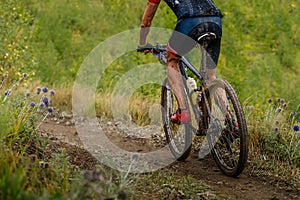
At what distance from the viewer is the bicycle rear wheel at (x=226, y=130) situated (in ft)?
14.5

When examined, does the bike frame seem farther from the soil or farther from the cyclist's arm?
the soil

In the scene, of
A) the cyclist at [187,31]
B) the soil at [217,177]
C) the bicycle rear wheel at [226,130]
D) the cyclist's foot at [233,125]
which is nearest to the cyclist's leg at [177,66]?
the cyclist at [187,31]

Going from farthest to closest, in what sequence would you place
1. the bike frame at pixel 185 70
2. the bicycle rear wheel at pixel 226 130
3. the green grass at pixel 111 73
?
1. the bike frame at pixel 185 70
2. the bicycle rear wheel at pixel 226 130
3. the green grass at pixel 111 73

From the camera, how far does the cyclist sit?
4.57 metres

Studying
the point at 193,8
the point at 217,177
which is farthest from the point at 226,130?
Answer: the point at 193,8

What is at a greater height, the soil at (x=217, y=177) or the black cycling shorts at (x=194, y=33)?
the black cycling shorts at (x=194, y=33)

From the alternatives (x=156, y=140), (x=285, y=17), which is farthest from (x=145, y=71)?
(x=285, y=17)

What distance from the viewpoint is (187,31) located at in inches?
181

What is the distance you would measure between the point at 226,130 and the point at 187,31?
991 mm

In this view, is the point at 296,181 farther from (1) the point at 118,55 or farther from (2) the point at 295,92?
(1) the point at 118,55

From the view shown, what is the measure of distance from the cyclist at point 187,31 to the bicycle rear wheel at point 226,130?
251 millimetres

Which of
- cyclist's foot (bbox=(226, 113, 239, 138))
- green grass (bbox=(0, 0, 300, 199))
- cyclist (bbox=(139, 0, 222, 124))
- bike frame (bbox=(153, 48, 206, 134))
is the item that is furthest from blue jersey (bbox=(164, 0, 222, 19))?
green grass (bbox=(0, 0, 300, 199))

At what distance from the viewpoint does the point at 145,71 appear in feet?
31.9

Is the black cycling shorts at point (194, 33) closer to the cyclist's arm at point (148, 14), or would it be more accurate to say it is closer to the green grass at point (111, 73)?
the cyclist's arm at point (148, 14)
